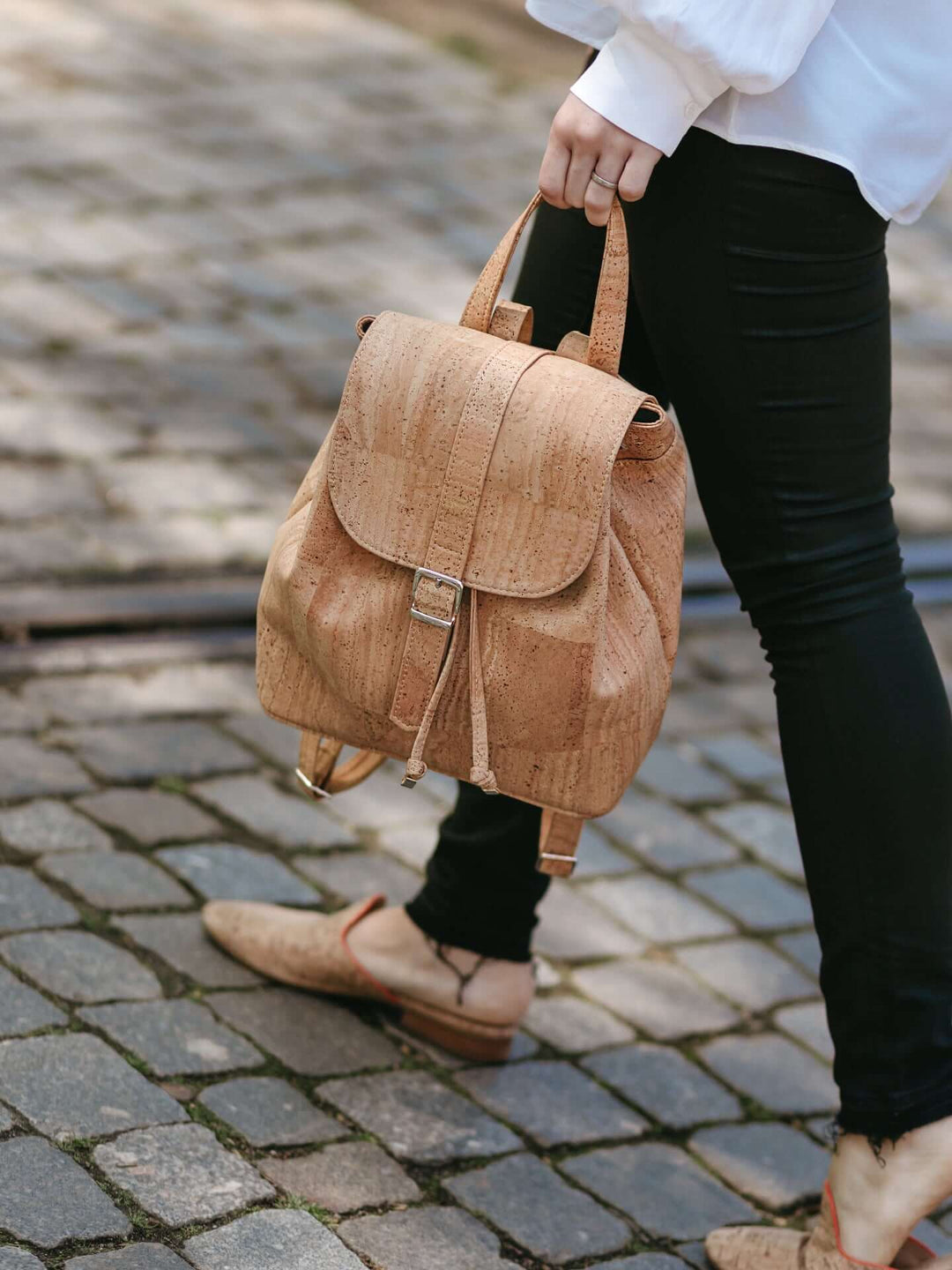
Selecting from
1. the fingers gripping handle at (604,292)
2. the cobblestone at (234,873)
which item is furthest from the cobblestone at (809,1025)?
the fingers gripping handle at (604,292)

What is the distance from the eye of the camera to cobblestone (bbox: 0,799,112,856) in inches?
102

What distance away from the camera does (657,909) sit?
9.25ft

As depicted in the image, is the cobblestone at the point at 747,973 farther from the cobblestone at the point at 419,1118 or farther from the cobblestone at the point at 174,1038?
the cobblestone at the point at 174,1038

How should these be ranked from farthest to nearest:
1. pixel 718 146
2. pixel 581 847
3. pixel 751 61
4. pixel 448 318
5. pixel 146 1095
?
1. pixel 448 318
2. pixel 581 847
3. pixel 146 1095
4. pixel 718 146
5. pixel 751 61

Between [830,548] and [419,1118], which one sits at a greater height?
[830,548]

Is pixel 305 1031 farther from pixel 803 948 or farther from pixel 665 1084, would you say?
pixel 803 948

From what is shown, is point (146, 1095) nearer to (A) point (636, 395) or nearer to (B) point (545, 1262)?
(B) point (545, 1262)

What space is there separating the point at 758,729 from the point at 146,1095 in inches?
68.6

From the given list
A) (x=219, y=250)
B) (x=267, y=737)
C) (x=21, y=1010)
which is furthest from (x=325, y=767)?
(x=219, y=250)

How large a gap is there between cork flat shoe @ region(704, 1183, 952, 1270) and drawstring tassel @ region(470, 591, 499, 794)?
1.96 ft

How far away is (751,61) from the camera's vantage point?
1.65 m

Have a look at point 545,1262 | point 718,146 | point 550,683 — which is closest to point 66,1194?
point 545,1262

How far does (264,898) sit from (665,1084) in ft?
2.05

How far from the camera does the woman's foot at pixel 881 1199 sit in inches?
75.2
